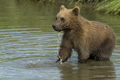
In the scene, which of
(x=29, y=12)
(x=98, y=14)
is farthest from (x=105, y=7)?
(x=29, y=12)

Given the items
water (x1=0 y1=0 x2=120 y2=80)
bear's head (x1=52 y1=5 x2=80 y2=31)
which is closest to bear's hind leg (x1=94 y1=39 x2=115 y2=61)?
water (x1=0 y1=0 x2=120 y2=80)

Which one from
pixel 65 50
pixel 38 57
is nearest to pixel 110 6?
pixel 38 57

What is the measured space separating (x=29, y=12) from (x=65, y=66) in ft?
34.2

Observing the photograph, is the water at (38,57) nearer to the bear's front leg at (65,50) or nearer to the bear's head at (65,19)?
the bear's front leg at (65,50)

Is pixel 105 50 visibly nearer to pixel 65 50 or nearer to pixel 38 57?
pixel 65 50

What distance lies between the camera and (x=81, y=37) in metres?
8.77

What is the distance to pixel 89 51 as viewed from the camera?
9.04m

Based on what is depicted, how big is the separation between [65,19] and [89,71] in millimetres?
1297

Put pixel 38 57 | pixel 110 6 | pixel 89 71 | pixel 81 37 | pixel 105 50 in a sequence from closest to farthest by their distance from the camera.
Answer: pixel 89 71 → pixel 81 37 → pixel 105 50 → pixel 38 57 → pixel 110 6

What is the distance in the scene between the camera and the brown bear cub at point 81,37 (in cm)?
857

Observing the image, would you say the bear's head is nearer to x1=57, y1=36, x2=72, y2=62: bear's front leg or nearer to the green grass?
x1=57, y1=36, x2=72, y2=62: bear's front leg

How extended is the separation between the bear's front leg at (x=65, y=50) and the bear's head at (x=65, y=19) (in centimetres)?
40

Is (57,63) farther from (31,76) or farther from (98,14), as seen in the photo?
(98,14)

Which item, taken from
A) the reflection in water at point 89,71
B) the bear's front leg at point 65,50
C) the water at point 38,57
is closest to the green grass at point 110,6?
the water at point 38,57
